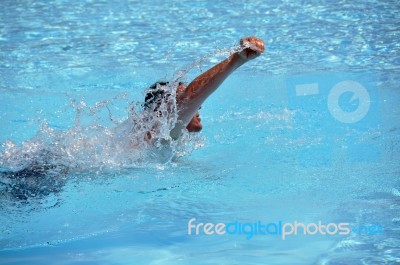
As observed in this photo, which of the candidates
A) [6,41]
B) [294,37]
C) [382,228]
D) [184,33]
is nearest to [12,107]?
[6,41]

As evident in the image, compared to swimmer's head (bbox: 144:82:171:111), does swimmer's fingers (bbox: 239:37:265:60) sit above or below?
above

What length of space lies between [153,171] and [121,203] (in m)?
0.35

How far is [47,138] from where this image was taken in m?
3.62

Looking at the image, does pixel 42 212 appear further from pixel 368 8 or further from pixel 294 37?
pixel 368 8

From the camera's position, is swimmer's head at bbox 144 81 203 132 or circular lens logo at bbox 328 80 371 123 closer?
swimmer's head at bbox 144 81 203 132

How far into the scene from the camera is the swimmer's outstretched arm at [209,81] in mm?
2695

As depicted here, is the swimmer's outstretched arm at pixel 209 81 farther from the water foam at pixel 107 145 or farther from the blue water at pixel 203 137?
the blue water at pixel 203 137

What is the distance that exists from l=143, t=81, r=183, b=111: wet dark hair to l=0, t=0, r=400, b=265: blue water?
0.49ft
